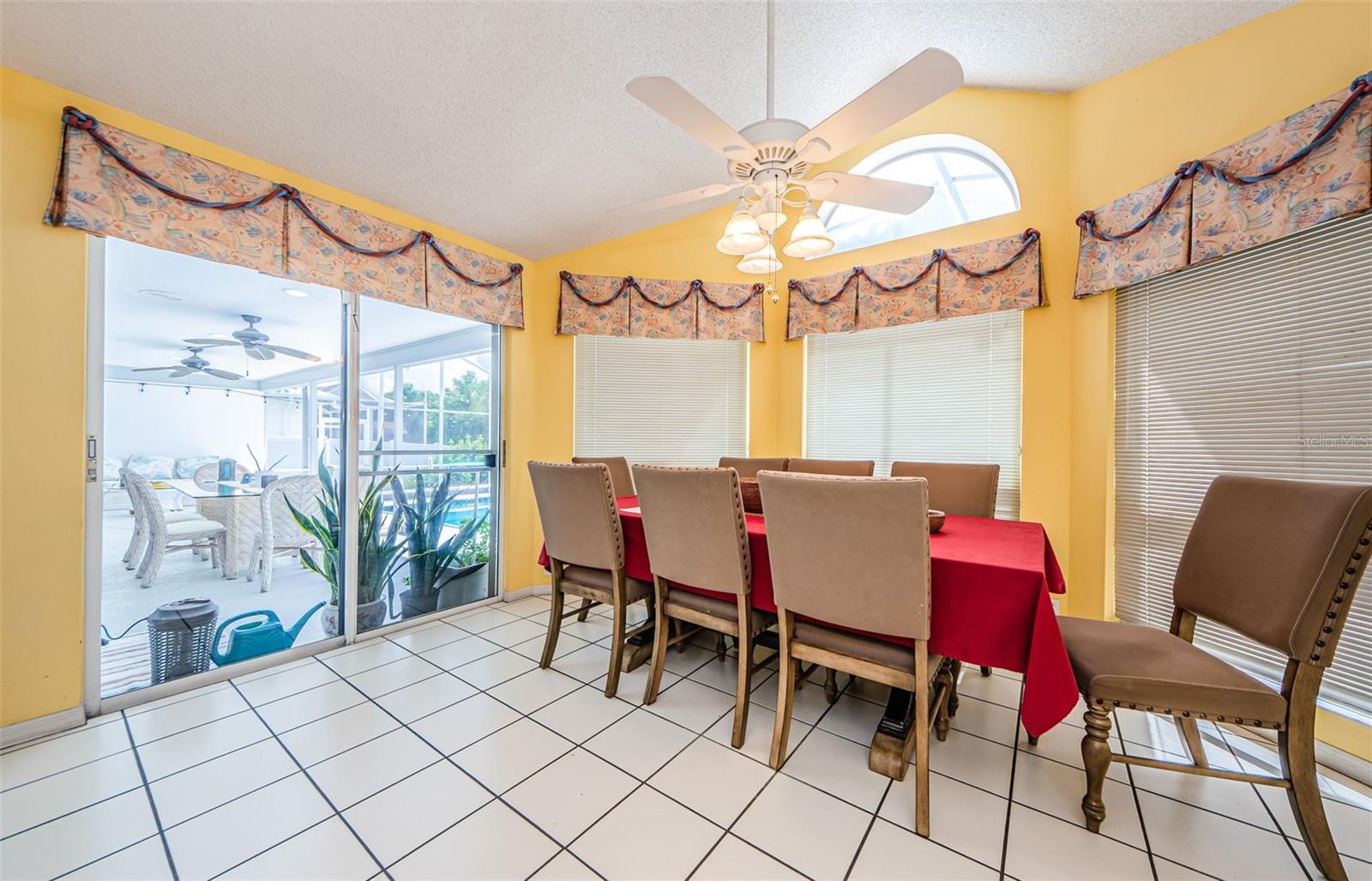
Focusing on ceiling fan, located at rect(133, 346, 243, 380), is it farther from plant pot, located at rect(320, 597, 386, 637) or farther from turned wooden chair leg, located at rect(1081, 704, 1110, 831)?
turned wooden chair leg, located at rect(1081, 704, 1110, 831)

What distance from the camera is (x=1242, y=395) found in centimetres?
199

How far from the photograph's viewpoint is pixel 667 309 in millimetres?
3711

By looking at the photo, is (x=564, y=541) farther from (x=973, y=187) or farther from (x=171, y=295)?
(x=973, y=187)

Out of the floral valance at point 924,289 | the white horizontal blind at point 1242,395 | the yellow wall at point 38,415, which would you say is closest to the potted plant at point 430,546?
the yellow wall at point 38,415

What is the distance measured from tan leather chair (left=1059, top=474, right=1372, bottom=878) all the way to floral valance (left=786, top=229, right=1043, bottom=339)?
5.18ft

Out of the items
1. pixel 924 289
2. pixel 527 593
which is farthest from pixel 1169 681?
pixel 527 593

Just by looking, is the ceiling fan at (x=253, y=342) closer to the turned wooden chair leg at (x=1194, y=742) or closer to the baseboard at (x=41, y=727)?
the baseboard at (x=41, y=727)

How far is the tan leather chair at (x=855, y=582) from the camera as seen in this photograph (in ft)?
4.63

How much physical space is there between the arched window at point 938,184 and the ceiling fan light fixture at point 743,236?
3.32 feet

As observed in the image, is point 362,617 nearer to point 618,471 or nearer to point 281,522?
point 281,522

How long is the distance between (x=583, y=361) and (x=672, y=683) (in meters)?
2.38

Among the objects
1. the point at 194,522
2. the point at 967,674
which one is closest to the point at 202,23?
the point at 194,522

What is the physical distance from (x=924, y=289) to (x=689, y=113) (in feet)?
7.13

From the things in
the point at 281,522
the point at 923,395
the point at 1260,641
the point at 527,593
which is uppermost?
the point at 923,395
